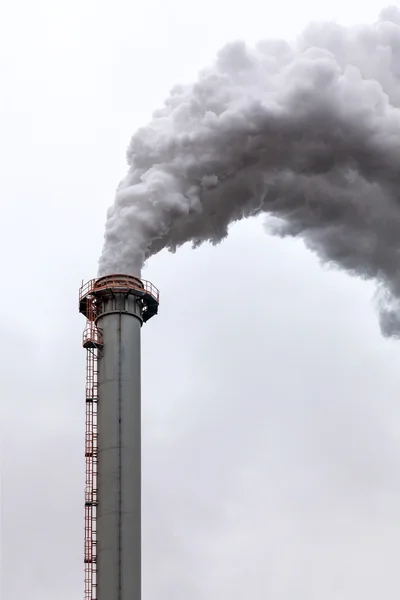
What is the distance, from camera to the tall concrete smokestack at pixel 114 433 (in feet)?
164

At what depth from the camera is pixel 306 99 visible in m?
59.1

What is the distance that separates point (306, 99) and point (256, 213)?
24.0 feet

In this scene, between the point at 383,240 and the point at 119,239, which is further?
the point at 383,240

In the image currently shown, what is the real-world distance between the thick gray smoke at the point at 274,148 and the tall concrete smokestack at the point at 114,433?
6.82ft

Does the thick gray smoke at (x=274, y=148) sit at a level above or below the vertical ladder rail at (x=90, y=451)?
above

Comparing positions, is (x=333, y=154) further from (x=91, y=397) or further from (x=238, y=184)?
(x=91, y=397)

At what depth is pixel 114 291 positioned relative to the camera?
54062 millimetres

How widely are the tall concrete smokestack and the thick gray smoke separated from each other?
2.08 meters

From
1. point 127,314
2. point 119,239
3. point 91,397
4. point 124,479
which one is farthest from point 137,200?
point 124,479

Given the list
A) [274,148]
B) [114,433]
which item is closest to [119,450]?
[114,433]

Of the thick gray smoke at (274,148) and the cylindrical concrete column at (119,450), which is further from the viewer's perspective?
the thick gray smoke at (274,148)

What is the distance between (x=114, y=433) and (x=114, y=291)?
6.85 m

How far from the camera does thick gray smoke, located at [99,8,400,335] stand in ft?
188

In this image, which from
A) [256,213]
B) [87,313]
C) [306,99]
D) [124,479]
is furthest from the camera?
[256,213]
